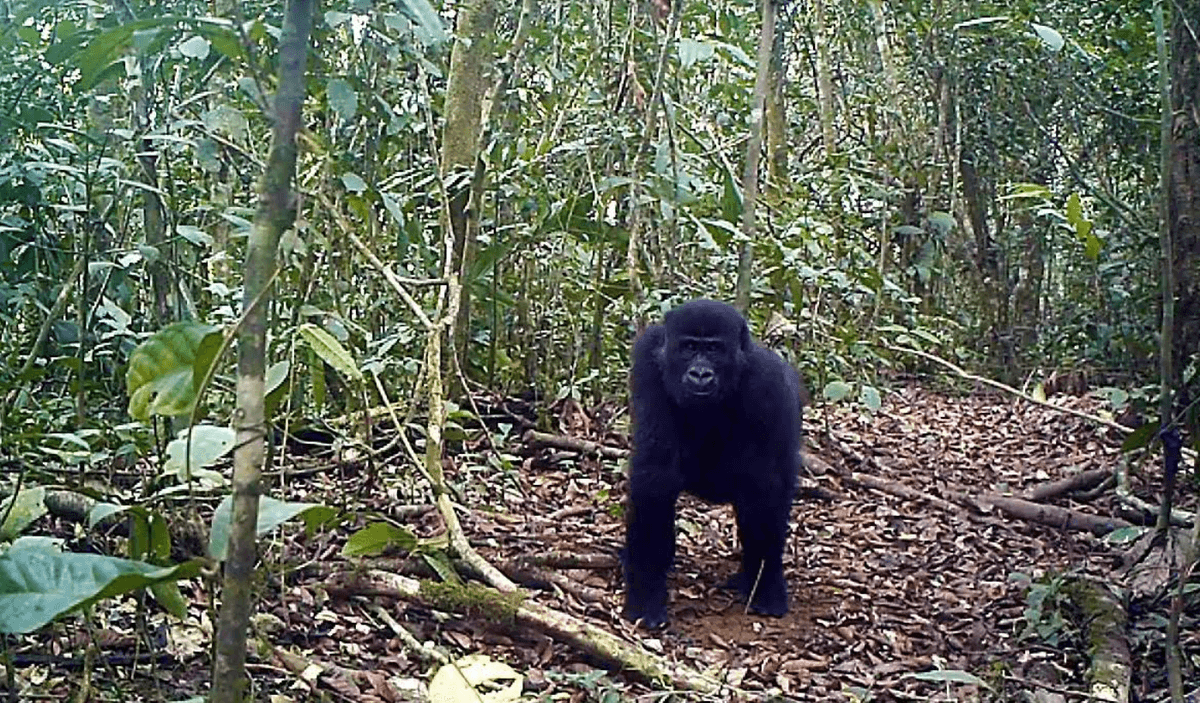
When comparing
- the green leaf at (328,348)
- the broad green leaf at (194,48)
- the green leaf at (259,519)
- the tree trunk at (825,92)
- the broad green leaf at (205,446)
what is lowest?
the green leaf at (259,519)

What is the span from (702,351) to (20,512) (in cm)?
274

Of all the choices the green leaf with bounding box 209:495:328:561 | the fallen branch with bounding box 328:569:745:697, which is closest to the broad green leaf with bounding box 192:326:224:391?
the green leaf with bounding box 209:495:328:561

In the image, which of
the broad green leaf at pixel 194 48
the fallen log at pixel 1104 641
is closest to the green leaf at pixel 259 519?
the broad green leaf at pixel 194 48

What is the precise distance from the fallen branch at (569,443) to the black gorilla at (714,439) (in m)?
1.38

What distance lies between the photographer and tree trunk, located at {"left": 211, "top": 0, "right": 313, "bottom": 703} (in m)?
1.92

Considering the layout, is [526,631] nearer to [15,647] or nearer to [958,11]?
[15,647]

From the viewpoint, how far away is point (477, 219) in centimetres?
485

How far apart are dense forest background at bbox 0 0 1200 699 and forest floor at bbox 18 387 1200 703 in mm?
230

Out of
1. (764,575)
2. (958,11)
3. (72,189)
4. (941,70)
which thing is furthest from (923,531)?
(941,70)

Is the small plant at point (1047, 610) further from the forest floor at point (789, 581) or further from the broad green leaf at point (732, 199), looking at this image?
the broad green leaf at point (732, 199)

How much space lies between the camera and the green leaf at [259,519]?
2.04m

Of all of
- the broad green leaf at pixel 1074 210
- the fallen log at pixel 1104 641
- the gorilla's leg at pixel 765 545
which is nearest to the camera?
the fallen log at pixel 1104 641

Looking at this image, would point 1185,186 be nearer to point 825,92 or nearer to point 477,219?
point 477,219

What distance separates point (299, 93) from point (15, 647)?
2005 millimetres
